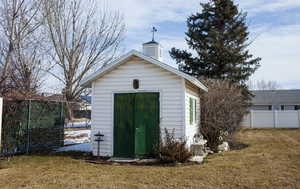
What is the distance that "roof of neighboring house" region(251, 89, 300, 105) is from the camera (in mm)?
29750

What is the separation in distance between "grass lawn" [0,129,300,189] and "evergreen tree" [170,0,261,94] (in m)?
11.3

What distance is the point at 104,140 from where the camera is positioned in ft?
28.1

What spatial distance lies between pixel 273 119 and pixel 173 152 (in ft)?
56.1

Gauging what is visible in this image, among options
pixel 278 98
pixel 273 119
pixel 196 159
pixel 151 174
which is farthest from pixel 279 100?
pixel 151 174

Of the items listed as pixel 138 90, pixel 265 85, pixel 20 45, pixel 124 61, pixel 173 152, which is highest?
pixel 265 85

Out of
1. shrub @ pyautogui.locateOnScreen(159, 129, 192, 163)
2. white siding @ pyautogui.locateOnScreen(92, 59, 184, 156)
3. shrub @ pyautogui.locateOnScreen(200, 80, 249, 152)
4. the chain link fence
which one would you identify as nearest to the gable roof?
white siding @ pyautogui.locateOnScreen(92, 59, 184, 156)

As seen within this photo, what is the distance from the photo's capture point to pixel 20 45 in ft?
46.8

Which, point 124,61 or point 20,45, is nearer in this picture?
point 124,61

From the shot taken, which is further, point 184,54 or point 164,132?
point 184,54

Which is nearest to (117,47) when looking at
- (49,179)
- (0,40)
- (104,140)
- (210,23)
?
(210,23)

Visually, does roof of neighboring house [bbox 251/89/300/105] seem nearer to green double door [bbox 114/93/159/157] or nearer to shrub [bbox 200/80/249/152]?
shrub [bbox 200/80/249/152]

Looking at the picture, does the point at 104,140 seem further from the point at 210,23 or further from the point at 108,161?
the point at 210,23

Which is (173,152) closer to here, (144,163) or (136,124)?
(144,163)

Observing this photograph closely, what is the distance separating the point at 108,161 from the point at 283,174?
4827 mm
